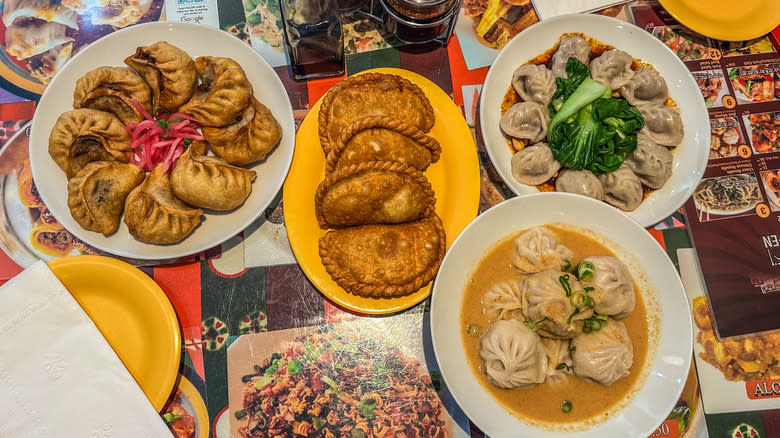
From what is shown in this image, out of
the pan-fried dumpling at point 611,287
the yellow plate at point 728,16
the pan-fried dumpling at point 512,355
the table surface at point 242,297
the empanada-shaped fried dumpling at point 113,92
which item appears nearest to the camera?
the pan-fried dumpling at point 512,355

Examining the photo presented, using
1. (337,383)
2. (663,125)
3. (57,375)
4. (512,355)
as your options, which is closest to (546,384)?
(512,355)

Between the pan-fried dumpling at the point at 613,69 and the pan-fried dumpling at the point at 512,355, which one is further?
the pan-fried dumpling at the point at 613,69

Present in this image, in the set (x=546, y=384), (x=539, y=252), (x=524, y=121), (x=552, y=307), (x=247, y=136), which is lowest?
(x=546, y=384)

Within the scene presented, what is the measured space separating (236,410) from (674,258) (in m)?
2.81

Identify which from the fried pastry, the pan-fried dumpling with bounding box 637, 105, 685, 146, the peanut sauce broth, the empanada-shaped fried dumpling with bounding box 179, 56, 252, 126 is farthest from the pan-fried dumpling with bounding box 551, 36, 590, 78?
the empanada-shaped fried dumpling with bounding box 179, 56, 252, 126

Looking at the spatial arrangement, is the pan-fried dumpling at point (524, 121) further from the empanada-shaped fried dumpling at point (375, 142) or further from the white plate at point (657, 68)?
the empanada-shaped fried dumpling at point (375, 142)

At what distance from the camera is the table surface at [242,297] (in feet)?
9.79

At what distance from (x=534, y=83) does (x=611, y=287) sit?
131 centimetres

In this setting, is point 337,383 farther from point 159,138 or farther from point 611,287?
point 159,138

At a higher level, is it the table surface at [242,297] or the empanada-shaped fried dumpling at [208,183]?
the empanada-shaped fried dumpling at [208,183]

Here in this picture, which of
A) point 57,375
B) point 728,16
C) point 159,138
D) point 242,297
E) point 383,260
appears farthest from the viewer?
point 728,16

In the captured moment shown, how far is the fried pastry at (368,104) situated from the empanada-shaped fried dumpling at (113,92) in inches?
41.2

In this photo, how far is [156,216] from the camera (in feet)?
8.97

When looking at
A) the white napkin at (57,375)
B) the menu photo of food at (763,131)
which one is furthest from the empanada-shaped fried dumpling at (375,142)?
the menu photo of food at (763,131)
